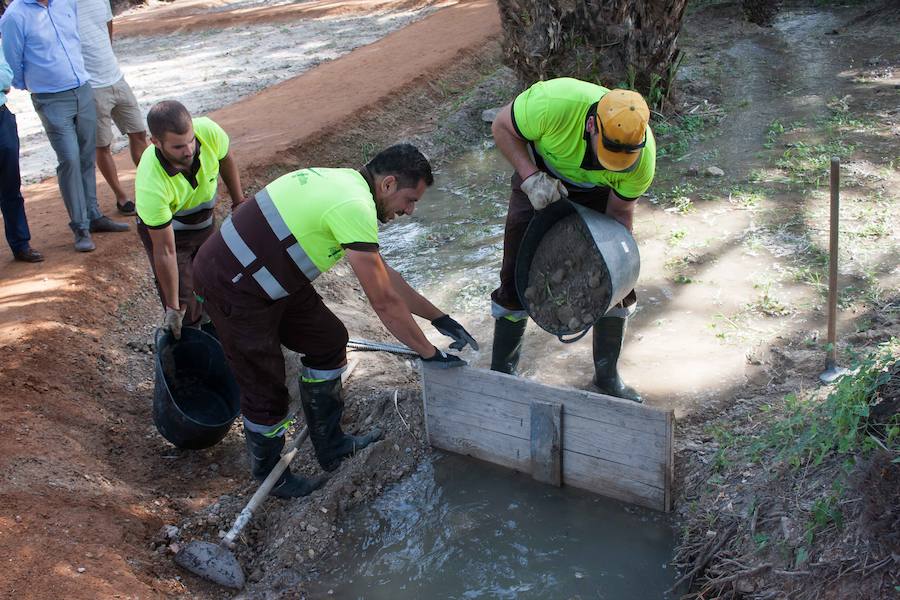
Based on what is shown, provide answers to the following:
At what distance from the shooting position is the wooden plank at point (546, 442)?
144 inches

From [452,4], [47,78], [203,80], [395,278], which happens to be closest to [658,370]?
[395,278]

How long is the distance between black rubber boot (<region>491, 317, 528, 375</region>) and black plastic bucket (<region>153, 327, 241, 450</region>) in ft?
4.64

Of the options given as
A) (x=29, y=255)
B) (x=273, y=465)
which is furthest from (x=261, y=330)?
(x=29, y=255)

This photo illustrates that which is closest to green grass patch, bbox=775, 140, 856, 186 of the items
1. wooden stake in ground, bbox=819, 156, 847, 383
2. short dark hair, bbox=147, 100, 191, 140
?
wooden stake in ground, bbox=819, 156, 847, 383

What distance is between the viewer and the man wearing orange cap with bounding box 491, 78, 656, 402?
3.38 m

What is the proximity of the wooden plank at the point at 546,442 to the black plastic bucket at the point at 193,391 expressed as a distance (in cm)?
161

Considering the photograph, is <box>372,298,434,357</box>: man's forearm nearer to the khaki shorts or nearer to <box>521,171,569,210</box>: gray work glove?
<box>521,171,569,210</box>: gray work glove

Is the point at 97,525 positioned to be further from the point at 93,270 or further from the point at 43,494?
the point at 93,270

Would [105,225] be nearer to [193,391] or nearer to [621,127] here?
[193,391]

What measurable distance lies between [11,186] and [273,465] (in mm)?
2986

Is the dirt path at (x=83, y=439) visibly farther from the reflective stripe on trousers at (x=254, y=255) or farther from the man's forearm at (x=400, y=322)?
the man's forearm at (x=400, y=322)

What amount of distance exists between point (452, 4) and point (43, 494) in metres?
15.3

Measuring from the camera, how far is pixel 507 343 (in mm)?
4367

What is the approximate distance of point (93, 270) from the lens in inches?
216
